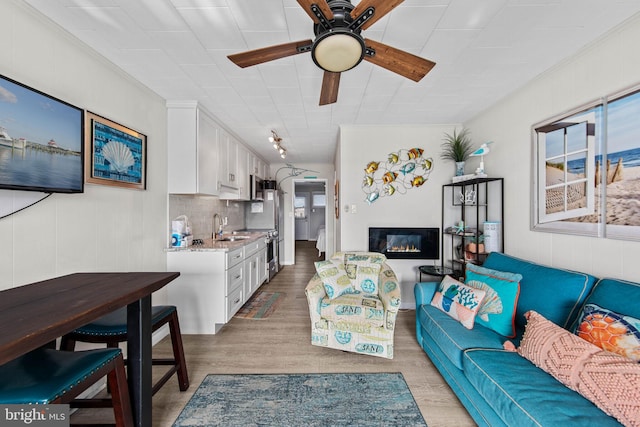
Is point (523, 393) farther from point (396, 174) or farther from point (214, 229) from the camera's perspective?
point (214, 229)

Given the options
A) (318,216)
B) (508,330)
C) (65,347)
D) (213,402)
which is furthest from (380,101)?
(318,216)

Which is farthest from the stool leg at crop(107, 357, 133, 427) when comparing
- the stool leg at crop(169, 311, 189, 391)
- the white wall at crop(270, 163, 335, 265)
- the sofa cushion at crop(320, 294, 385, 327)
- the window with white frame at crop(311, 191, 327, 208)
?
the window with white frame at crop(311, 191, 327, 208)

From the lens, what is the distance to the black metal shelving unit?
288cm

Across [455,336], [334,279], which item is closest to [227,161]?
[334,279]

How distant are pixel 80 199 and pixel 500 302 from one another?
10.1 feet

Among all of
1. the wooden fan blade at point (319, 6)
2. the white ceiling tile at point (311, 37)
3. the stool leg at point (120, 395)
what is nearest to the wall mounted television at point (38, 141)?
the white ceiling tile at point (311, 37)

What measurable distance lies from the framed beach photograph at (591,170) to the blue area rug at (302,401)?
177cm

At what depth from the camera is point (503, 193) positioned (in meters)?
2.81

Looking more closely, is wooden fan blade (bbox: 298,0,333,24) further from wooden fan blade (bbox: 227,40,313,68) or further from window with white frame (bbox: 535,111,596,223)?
window with white frame (bbox: 535,111,596,223)

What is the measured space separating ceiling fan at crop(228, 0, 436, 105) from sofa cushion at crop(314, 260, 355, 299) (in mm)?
1821

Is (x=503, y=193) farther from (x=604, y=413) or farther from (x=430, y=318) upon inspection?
(x=604, y=413)

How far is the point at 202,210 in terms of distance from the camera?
3656 millimetres

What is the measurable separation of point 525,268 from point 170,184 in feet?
11.1

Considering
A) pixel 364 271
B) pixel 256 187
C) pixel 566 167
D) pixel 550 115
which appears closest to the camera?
pixel 566 167
